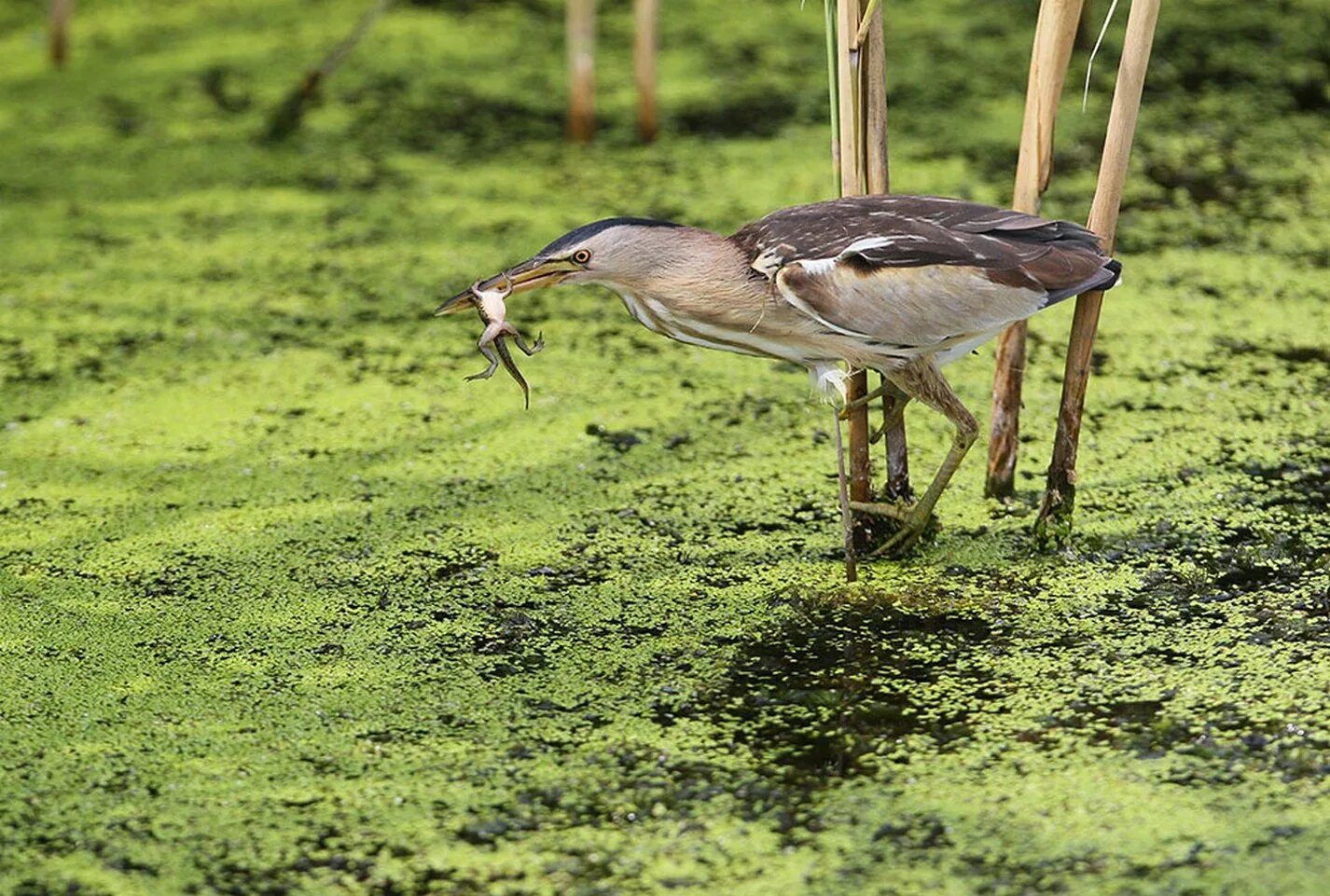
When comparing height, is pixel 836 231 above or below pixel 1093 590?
above

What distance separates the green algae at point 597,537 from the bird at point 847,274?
0.38 meters

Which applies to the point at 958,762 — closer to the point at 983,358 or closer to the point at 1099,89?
the point at 983,358

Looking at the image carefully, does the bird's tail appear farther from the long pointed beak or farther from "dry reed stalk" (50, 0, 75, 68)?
"dry reed stalk" (50, 0, 75, 68)

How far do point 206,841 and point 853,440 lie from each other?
1.03 meters

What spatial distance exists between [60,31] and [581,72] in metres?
1.44

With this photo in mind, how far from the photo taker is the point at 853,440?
2.51m

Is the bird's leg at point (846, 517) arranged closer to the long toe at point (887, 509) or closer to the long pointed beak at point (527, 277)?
the long toe at point (887, 509)

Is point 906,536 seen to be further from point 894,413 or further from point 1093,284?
point 1093,284

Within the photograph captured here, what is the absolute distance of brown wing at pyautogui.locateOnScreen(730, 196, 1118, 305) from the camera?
2.31 metres

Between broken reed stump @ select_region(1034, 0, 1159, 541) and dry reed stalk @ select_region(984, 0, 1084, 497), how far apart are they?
0.08 metres

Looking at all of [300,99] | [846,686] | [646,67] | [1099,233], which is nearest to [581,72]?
[646,67]

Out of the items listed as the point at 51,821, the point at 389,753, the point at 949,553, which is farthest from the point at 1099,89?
the point at 51,821

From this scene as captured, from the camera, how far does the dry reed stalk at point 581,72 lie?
3957 millimetres

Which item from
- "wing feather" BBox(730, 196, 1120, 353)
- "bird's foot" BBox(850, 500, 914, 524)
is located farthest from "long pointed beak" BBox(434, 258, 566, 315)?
"bird's foot" BBox(850, 500, 914, 524)
